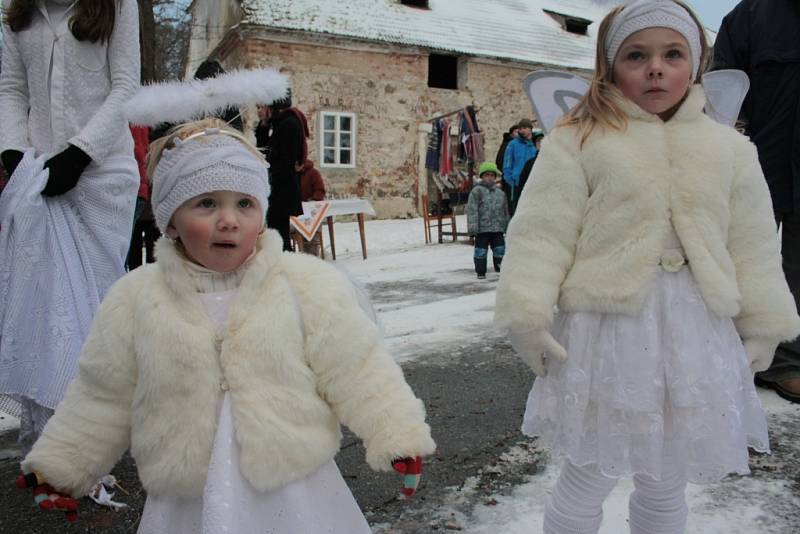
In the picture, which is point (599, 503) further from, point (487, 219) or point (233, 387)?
point (487, 219)

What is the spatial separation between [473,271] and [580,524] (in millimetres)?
6718

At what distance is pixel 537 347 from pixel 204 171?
96 centimetres

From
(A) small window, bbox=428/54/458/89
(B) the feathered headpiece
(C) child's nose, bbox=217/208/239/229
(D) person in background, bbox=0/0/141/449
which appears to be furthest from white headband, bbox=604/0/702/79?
(A) small window, bbox=428/54/458/89

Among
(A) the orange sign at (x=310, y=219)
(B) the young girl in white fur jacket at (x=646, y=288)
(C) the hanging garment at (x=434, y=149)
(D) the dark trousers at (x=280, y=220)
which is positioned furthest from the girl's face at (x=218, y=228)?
(C) the hanging garment at (x=434, y=149)

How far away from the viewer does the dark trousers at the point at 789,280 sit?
3164mm

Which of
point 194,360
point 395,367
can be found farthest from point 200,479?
point 395,367

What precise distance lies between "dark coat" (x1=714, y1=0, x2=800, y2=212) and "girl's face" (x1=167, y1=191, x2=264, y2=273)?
2605 millimetres

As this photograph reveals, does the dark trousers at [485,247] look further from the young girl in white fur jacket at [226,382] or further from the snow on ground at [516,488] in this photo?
the young girl in white fur jacket at [226,382]

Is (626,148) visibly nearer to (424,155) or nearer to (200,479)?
(200,479)

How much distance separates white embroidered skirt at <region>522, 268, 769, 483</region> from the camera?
1.66 metres

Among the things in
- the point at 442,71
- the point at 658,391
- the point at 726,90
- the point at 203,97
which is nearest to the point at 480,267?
the point at 726,90

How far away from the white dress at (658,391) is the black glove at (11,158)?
200cm

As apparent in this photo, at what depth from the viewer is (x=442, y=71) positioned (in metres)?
20.2

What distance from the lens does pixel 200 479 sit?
149cm
